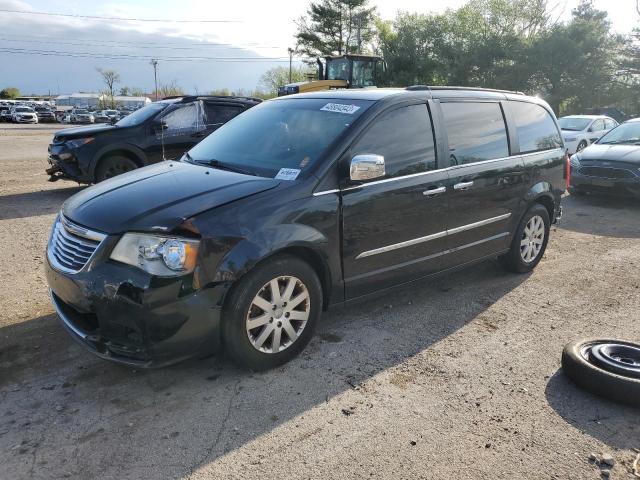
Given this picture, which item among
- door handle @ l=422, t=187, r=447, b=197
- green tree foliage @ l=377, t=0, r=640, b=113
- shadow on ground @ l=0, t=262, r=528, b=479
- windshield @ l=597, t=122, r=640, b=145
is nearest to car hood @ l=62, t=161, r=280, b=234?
shadow on ground @ l=0, t=262, r=528, b=479

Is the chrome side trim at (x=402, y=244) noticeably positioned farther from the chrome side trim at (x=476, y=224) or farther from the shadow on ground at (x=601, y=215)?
the shadow on ground at (x=601, y=215)

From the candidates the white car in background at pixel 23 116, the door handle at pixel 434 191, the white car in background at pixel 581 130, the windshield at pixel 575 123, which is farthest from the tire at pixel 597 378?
the white car in background at pixel 23 116

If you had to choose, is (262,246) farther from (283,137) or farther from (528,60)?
(528,60)

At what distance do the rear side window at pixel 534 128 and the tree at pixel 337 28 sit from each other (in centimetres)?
5121

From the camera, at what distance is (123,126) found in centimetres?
949

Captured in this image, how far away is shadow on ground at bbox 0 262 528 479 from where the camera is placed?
2.67 metres

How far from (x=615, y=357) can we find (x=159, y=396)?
9.83 ft

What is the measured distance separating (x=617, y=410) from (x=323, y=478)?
1.88 meters

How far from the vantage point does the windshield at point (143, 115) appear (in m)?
9.64

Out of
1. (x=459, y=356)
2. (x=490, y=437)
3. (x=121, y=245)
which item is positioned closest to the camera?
(x=490, y=437)

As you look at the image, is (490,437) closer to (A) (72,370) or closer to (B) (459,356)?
(B) (459,356)

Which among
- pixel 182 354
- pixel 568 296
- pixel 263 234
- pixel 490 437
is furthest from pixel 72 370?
pixel 568 296

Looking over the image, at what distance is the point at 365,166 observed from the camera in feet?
11.8

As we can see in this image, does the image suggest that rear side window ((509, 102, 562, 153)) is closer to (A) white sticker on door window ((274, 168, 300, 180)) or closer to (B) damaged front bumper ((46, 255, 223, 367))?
(A) white sticker on door window ((274, 168, 300, 180))
